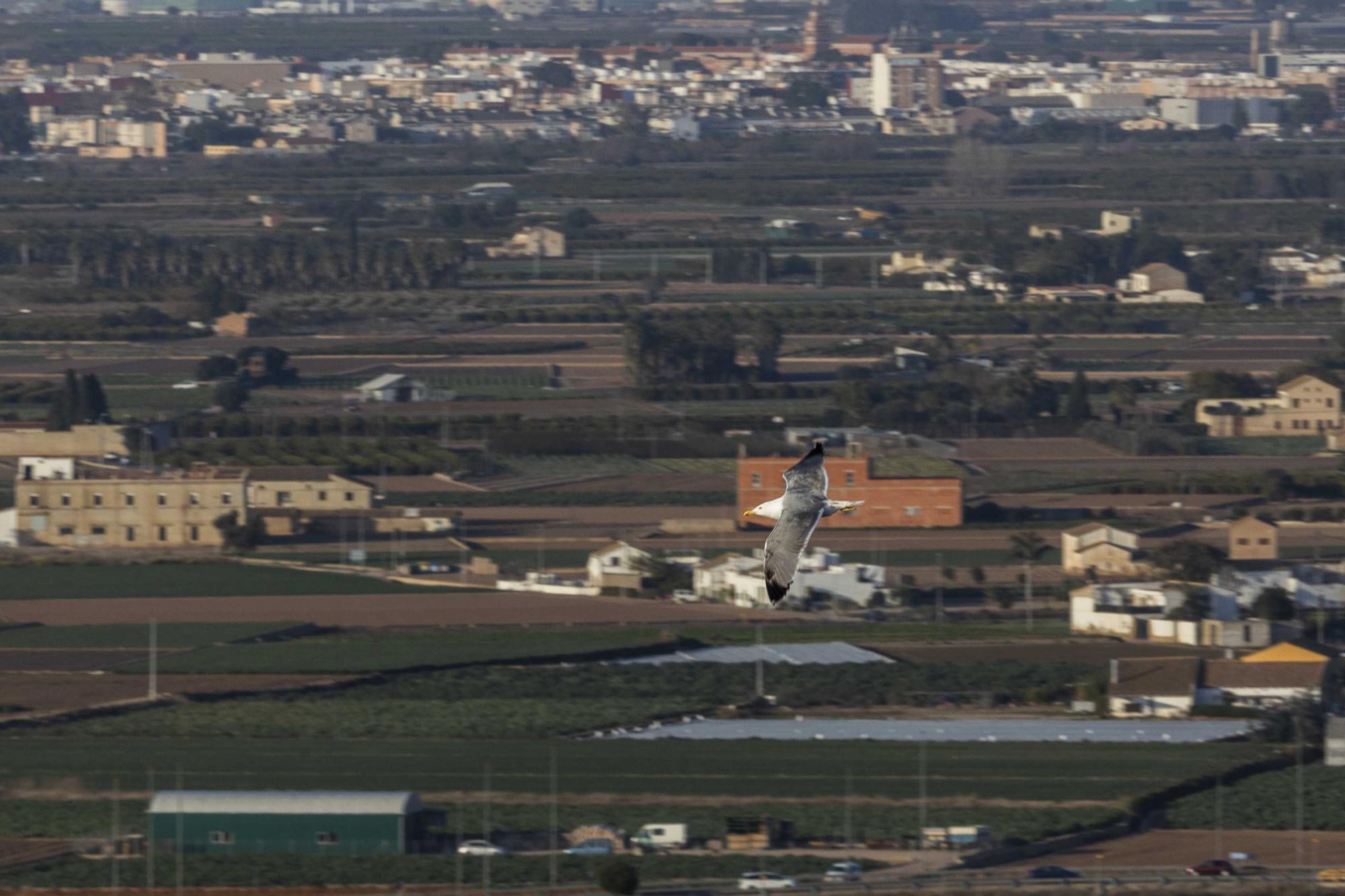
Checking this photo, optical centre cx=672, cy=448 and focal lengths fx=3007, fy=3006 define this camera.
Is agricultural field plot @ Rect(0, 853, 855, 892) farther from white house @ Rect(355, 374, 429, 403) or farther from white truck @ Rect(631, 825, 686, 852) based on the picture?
white house @ Rect(355, 374, 429, 403)

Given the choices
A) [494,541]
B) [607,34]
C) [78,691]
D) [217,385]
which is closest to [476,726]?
[78,691]

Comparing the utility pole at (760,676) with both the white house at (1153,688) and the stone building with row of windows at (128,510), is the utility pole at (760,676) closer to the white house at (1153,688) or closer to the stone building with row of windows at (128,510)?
the white house at (1153,688)

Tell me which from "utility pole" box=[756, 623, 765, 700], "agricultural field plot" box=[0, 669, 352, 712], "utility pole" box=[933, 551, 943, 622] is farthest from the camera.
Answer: "utility pole" box=[933, 551, 943, 622]

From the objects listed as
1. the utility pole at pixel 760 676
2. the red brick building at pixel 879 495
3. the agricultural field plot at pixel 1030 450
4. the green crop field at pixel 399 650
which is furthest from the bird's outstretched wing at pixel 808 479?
the agricultural field plot at pixel 1030 450

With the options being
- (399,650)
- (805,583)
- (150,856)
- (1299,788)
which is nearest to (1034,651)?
(805,583)

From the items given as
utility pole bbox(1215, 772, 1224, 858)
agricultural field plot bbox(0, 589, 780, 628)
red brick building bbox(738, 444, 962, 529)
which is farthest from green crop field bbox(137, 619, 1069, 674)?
utility pole bbox(1215, 772, 1224, 858)
